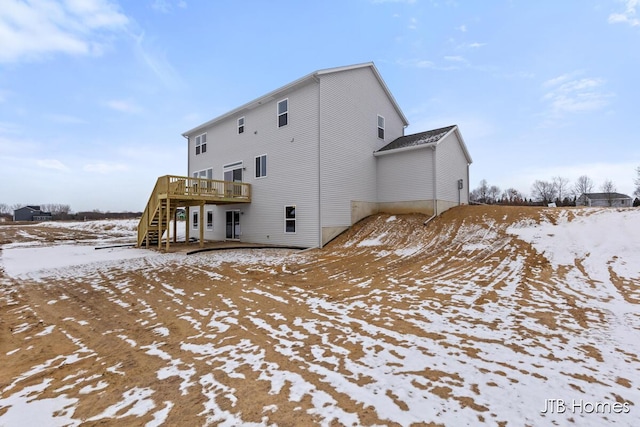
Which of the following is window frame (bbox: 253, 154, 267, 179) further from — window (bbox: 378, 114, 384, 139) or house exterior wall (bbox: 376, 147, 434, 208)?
window (bbox: 378, 114, 384, 139)

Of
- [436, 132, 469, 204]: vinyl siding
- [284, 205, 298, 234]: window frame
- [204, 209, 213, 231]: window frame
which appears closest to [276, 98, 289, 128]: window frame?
[284, 205, 298, 234]: window frame

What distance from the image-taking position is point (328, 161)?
45.8 feet

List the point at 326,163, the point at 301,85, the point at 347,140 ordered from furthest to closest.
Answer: the point at 347,140 → the point at 301,85 → the point at 326,163

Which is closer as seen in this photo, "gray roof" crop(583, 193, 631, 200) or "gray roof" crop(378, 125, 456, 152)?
"gray roof" crop(378, 125, 456, 152)

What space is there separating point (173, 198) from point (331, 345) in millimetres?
12389

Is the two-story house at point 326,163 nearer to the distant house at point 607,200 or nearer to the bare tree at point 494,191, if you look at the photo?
the distant house at point 607,200

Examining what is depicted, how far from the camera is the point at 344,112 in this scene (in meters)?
14.8

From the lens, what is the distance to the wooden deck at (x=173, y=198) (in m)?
13.3

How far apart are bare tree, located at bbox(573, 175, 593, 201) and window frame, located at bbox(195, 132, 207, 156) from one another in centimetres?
7728

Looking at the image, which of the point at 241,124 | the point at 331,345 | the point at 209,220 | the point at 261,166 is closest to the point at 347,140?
the point at 261,166

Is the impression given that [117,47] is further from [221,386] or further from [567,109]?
[567,109]

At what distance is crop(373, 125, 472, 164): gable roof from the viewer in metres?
14.7

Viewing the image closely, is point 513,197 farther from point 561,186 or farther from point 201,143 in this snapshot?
point 201,143

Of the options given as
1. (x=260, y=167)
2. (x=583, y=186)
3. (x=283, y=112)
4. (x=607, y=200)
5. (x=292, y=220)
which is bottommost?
(x=292, y=220)
